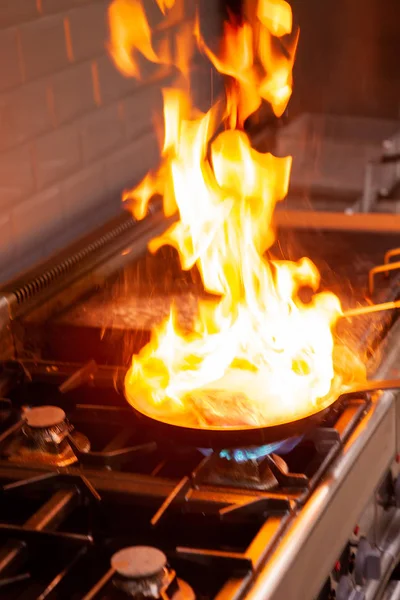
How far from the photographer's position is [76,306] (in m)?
1.58

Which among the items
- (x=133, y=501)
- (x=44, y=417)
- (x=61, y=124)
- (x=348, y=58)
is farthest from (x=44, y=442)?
(x=348, y=58)

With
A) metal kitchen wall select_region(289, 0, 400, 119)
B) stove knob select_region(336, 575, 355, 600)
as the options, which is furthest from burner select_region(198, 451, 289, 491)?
metal kitchen wall select_region(289, 0, 400, 119)

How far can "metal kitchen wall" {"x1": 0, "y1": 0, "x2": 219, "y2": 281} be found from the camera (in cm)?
164

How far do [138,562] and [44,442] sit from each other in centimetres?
30

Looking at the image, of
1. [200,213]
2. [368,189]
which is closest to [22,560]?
[200,213]

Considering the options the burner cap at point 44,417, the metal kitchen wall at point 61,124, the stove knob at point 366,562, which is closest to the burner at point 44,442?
the burner cap at point 44,417

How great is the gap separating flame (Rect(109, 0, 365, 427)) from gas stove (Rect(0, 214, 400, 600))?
0.05 m

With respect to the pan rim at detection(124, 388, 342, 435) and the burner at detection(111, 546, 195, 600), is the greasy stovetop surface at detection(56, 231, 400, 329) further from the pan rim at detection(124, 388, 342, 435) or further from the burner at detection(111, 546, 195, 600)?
the burner at detection(111, 546, 195, 600)

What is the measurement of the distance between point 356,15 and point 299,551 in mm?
1706

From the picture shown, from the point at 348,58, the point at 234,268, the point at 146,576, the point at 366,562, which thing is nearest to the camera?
Answer: the point at 146,576

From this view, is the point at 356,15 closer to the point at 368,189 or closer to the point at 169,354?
the point at 368,189

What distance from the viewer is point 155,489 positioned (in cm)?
106

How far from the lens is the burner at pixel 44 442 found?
1160mm

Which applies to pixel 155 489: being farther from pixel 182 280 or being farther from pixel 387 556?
pixel 182 280
